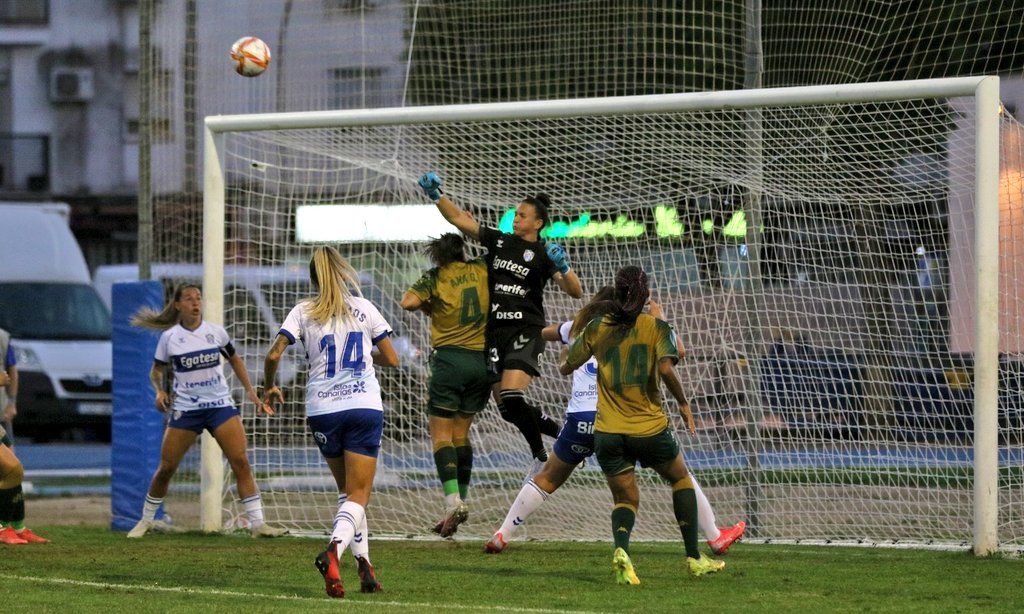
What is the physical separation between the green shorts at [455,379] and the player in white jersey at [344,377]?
1909 millimetres

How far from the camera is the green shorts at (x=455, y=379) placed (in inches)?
410

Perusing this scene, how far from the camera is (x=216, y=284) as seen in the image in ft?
40.7

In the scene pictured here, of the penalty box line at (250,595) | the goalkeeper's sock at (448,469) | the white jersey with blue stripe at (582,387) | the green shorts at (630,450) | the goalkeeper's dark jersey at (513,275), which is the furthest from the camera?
the goalkeeper's dark jersey at (513,275)

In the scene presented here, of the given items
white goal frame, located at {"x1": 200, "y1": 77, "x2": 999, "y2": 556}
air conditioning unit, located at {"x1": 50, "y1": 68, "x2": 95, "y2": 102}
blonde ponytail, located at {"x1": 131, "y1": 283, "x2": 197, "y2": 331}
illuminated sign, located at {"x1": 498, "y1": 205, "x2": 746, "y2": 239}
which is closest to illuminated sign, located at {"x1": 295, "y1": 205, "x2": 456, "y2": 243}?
illuminated sign, located at {"x1": 498, "y1": 205, "x2": 746, "y2": 239}

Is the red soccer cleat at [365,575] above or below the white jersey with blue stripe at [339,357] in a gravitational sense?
below

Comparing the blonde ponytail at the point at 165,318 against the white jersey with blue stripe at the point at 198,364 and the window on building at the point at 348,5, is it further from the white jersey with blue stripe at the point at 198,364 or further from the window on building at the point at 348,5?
the window on building at the point at 348,5

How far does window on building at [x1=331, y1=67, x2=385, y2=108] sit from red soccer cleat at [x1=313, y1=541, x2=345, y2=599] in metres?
7.45

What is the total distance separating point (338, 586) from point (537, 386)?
5627 millimetres

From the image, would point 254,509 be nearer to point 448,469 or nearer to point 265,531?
point 265,531

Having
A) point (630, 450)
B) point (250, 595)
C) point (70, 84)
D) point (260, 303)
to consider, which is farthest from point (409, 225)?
point (70, 84)

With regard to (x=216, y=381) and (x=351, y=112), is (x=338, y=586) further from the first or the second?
(x=351, y=112)

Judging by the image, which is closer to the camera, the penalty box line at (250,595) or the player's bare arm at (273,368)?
the penalty box line at (250,595)

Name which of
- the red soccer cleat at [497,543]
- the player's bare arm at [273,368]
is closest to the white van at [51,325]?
the red soccer cleat at [497,543]

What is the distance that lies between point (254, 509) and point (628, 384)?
4.73 metres
